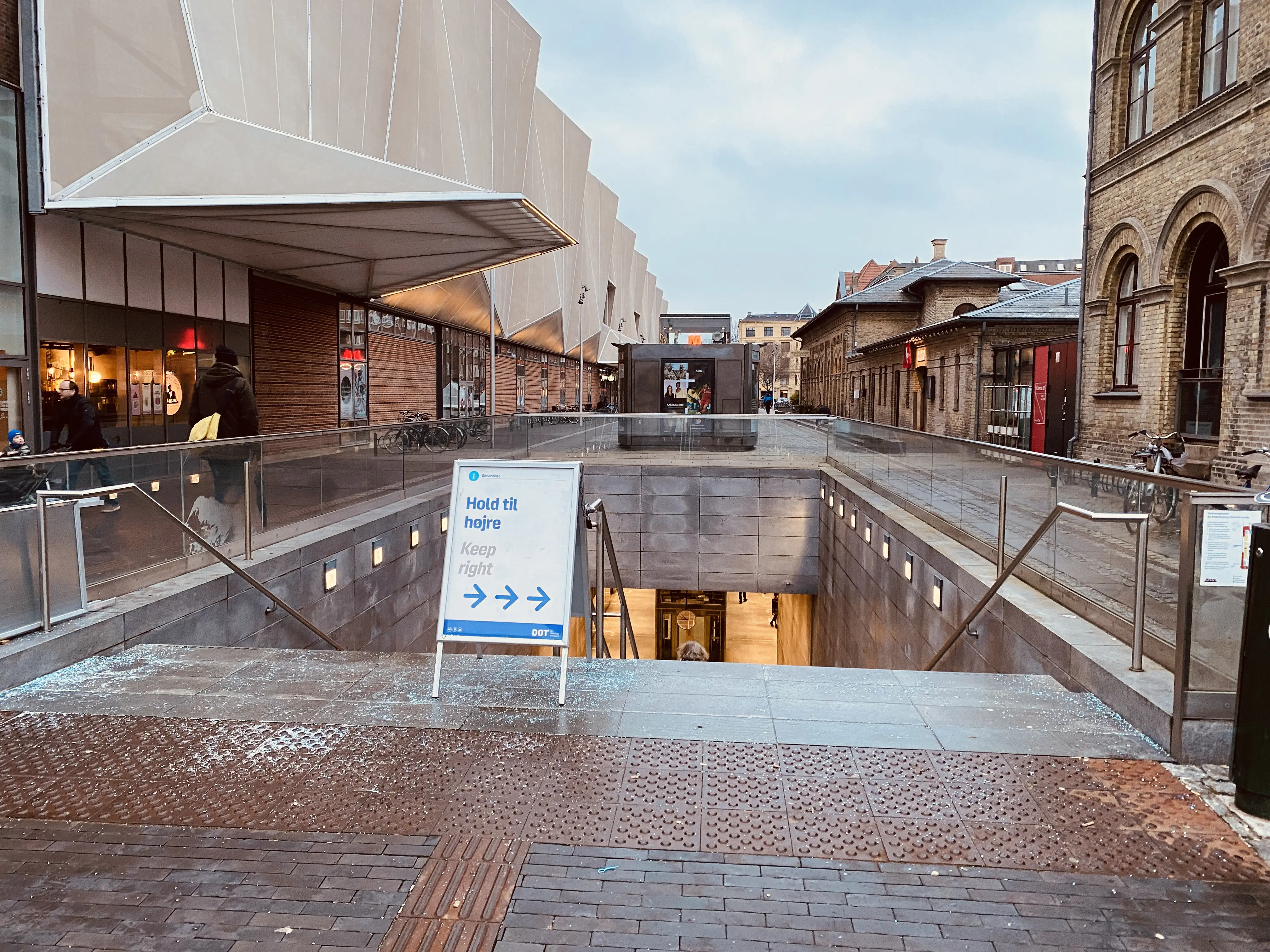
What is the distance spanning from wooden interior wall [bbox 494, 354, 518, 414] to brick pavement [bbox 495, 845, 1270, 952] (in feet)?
128

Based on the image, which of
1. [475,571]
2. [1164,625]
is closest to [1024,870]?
[1164,625]

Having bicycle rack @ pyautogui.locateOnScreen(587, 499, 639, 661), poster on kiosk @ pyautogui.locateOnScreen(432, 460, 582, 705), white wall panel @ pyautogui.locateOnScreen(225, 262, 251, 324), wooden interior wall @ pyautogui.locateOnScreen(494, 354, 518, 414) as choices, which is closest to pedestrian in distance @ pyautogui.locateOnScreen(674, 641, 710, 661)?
white wall panel @ pyautogui.locateOnScreen(225, 262, 251, 324)

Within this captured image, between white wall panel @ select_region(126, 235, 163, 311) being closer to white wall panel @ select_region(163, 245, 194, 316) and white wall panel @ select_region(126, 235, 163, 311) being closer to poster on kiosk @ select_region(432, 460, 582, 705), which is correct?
white wall panel @ select_region(163, 245, 194, 316)

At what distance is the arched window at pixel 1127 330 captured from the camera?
17.8 m

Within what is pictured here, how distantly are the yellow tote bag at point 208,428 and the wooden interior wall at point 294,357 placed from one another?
470 inches

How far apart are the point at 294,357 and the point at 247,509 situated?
15803mm

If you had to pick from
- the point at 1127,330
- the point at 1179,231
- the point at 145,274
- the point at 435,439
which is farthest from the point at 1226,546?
the point at 145,274

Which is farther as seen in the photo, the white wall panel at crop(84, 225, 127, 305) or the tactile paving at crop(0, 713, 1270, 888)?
the white wall panel at crop(84, 225, 127, 305)

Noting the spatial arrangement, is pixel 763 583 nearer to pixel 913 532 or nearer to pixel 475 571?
pixel 913 532

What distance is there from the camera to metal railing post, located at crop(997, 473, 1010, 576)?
7926 millimetres

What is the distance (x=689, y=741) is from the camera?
4.66m

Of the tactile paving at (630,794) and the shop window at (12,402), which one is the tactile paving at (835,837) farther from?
the shop window at (12,402)

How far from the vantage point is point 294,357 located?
23.3 m

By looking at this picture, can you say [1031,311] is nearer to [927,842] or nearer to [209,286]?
[209,286]
